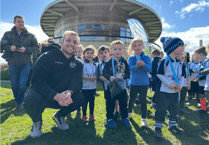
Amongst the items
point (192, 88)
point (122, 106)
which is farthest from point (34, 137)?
point (192, 88)

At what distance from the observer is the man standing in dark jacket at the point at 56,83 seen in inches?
87.0

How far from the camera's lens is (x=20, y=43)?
4000 mm

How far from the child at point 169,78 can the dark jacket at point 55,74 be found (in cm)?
164

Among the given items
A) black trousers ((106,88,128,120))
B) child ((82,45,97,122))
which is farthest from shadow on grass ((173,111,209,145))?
child ((82,45,97,122))

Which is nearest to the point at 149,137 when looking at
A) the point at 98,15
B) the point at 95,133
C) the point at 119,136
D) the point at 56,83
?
the point at 119,136

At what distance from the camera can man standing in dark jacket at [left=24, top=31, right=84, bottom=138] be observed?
2.21 meters

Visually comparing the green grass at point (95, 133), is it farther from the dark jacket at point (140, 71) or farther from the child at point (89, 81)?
the dark jacket at point (140, 71)

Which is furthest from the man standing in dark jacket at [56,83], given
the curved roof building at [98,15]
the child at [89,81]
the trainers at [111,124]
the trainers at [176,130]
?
the curved roof building at [98,15]

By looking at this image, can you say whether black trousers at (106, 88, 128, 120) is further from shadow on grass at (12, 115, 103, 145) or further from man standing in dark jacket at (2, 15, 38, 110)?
man standing in dark jacket at (2, 15, 38, 110)

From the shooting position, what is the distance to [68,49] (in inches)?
97.1

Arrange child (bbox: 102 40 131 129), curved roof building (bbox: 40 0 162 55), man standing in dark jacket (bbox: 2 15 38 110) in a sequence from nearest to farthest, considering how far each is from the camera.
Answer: child (bbox: 102 40 131 129) → man standing in dark jacket (bbox: 2 15 38 110) → curved roof building (bbox: 40 0 162 55)

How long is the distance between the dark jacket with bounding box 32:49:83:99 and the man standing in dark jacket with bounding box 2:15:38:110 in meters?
1.97

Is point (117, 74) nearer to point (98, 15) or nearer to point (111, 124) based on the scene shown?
point (111, 124)

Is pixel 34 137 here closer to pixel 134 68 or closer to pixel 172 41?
pixel 134 68
